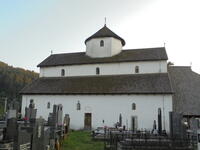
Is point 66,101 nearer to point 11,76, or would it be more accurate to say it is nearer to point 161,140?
point 161,140

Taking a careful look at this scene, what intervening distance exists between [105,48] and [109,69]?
133 inches

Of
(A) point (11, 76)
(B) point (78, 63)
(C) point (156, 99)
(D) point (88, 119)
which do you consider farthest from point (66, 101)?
(A) point (11, 76)

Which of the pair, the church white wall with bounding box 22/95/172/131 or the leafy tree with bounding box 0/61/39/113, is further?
the leafy tree with bounding box 0/61/39/113

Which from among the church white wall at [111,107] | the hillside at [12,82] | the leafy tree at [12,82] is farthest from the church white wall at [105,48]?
the hillside at [12,82]

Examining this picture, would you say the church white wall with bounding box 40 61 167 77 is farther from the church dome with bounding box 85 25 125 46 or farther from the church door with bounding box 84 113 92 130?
the church door with bounding box 84 113 92 130

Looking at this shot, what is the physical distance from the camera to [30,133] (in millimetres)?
9805

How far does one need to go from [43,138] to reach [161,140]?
20.0 ft

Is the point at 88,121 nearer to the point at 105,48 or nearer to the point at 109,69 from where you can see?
the point at 109,69

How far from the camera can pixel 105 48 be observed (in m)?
31.1

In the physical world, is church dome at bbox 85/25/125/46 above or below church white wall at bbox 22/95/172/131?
above

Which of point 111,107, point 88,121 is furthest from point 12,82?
point 111,107

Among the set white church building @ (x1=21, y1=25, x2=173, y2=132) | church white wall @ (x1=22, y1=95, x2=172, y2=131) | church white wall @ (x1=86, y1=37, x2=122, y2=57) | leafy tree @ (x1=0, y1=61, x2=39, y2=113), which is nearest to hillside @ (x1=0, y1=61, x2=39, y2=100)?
leafy tree @ (x1=0, y1=61, x2=39, y2=113)

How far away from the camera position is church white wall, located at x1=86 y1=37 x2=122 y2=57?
31016 millimetres

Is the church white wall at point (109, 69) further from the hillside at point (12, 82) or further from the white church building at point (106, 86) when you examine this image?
the hillside at point (12, 82)
